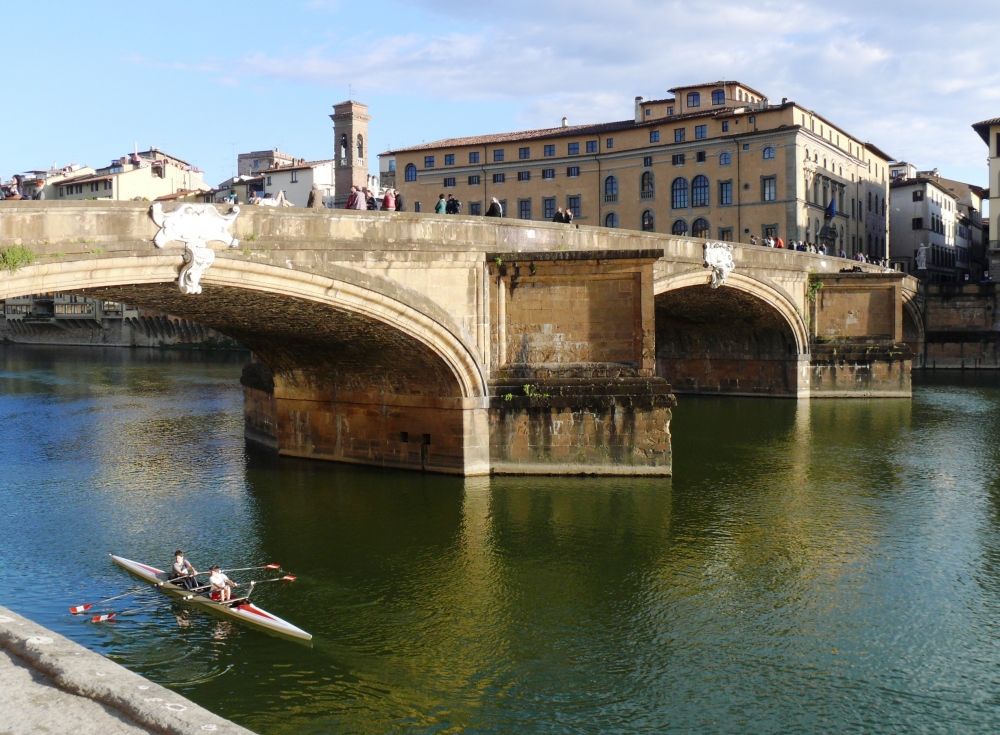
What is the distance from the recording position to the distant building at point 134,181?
199 ft

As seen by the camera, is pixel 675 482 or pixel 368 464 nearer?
pixel 675 482

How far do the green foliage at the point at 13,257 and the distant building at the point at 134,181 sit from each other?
48.2m

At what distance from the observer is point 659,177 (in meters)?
50.9

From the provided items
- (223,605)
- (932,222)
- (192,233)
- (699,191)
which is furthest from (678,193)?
(223,605)

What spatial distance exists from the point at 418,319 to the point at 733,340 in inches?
724

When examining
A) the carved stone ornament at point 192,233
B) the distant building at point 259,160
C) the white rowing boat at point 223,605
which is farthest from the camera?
the distant building at point 259,160

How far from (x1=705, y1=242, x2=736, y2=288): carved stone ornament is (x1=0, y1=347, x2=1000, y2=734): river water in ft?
14.6

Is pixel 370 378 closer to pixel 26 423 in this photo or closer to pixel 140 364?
pixel 26 423

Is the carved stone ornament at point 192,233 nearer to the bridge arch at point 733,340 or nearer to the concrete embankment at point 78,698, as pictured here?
the concrete embankment at point 78,698

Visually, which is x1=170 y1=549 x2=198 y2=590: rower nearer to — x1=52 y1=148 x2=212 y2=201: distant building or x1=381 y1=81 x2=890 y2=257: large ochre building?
x1=381 y1=81 x2=890 y2=257: large ochre building

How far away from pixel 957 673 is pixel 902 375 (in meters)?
22.9

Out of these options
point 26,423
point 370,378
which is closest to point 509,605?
point 370,378

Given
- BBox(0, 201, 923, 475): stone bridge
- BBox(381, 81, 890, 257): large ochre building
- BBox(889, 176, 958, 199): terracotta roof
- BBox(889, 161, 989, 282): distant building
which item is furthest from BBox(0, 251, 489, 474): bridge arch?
BBox(889, 176, 958, 199): terracotta roof

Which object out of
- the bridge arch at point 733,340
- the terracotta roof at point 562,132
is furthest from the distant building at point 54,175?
the bridge arch at point 733,340
